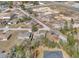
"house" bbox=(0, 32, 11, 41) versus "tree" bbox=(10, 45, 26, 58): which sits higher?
"house" bbox=(0, 32, 11, 41)

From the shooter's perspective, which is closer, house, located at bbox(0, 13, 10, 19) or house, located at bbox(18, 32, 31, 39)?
house, located at bbox(18, 32, 31, 39)

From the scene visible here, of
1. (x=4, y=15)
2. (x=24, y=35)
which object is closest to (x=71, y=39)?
(x=24, y=35)

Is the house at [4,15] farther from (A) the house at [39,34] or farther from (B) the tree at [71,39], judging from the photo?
(B) the tree at [71,39]

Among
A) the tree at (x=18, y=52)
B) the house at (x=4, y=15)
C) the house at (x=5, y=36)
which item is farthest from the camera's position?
the house at (x=4, y=15)

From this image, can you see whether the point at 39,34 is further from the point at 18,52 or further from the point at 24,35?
the point at 18,52

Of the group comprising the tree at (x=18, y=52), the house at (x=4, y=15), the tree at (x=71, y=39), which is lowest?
the tree at (x=18, y=52)

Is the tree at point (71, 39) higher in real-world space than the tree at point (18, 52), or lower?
higher

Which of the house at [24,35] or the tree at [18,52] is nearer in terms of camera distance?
the tree at [18,52]

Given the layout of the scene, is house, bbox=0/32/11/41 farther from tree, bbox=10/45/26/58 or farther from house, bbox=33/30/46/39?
house, bbox=33/30/46/39

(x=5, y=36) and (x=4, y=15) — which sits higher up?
(x=4, y=15)

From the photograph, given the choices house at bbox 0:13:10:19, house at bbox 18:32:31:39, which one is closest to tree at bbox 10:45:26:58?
house at bbox 18:32:31:39

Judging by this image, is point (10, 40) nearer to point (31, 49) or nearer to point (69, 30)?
point (31, 49)

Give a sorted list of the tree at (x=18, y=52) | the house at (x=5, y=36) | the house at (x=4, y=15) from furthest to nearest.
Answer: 1. the house at (x=4, y=15)
2. the house at (x=5, y=36)
3. the tree at (x=18, y=52)

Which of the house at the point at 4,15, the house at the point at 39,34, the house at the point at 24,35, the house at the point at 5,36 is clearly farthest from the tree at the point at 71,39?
the house at the point at 4,15
